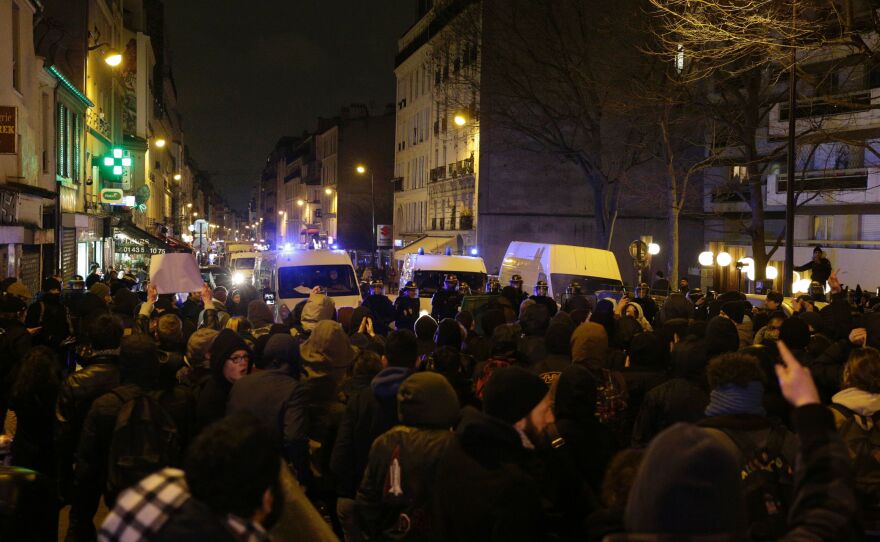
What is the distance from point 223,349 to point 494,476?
324cm

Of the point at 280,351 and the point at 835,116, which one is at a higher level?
the point at 835,116

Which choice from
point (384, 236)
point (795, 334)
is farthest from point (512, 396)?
point (384, 236)

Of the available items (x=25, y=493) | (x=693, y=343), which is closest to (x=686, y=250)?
(x=693, y=343)

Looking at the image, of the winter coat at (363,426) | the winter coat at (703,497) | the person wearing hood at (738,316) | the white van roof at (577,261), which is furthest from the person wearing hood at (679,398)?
the white van roof at (577,261)

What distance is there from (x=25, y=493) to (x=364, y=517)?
156 centimetres

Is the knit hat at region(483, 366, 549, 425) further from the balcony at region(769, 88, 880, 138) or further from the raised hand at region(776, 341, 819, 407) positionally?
the balcony at region(769, 88, 880, 138)

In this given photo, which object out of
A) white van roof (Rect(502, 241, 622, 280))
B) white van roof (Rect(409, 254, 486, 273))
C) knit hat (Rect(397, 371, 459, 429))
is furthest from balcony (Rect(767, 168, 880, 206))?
knit hat (Rect(397, 371, 459, 429))

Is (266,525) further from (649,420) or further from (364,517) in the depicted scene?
(649,420)

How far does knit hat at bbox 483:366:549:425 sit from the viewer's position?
3.95 metres

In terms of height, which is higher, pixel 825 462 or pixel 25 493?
pixel 825 462

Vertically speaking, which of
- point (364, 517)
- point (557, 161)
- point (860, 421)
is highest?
point (557, 161)

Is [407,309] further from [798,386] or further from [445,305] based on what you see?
[798,386]

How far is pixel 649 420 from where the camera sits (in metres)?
6.03

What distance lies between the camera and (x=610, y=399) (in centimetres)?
645
